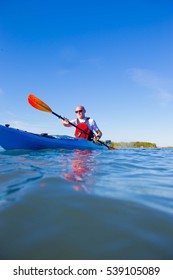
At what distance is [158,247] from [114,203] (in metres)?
0.67

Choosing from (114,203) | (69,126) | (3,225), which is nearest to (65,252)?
(3,225)

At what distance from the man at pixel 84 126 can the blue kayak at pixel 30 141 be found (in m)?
1.16

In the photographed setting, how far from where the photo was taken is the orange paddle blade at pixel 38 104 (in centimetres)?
857

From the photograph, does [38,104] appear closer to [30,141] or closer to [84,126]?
[30,141]

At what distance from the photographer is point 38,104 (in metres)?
8.77

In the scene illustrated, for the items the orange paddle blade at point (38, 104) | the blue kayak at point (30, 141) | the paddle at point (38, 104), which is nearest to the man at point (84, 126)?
the paddle at point (38, 104)

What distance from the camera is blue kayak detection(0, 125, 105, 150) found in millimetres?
7266

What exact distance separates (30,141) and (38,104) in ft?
6.36

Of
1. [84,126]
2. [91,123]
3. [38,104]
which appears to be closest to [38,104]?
[38,104]

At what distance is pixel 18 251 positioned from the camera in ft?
3.78

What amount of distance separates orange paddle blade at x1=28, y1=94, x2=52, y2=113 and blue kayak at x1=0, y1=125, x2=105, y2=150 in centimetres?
128

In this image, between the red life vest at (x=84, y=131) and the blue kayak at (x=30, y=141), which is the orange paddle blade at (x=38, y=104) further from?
the red life vest at (x=84, y=131)

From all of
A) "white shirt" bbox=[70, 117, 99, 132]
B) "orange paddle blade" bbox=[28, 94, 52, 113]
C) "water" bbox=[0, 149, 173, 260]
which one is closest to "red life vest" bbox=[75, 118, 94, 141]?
"white shirt" bbox=[70, 117, 99, 132]
